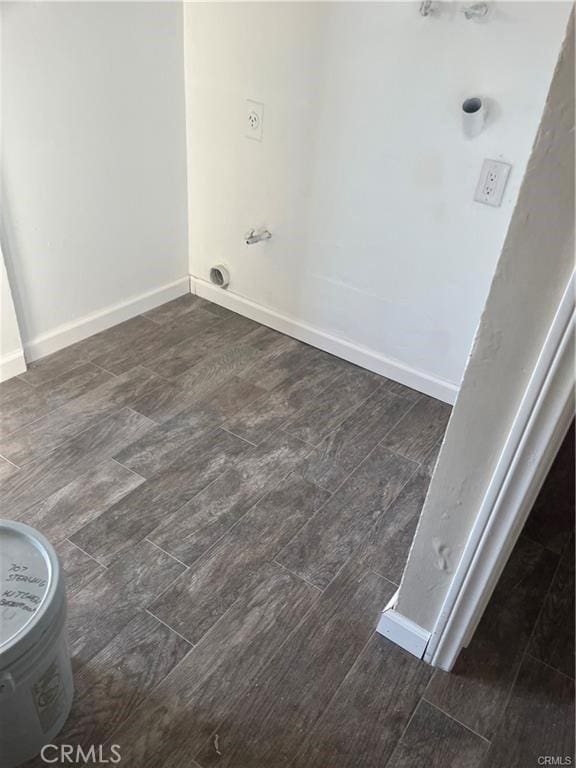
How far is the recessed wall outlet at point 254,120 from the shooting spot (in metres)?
2.12

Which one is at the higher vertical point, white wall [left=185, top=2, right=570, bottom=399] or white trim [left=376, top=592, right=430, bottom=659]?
white wall [left=185, top=2, right=570, bottom=399]

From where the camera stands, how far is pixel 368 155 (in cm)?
195

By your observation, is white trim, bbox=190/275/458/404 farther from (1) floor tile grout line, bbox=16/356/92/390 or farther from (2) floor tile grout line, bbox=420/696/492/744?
(2) floor tile grout line, bbox=420/696/492/744

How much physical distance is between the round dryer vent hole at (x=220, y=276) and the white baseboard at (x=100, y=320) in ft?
0.49

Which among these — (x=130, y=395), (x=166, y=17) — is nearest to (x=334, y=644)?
(x=130, y=395)

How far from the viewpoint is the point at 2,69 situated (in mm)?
1712

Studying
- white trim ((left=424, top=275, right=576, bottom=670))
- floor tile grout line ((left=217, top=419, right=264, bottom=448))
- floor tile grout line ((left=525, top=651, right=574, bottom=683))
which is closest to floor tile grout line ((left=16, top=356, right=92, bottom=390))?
floor tile grout line ((left=217, top=419, right=264, bottom=448))

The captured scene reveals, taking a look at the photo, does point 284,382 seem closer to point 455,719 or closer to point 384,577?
point 384,577

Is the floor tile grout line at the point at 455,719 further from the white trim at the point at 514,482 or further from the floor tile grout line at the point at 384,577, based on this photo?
the floor tile grout line at the point at 384,577

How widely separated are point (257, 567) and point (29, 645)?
68 cm

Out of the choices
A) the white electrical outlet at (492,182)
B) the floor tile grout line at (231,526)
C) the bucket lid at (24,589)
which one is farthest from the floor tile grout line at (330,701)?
the white electrical outlet at (492,182)

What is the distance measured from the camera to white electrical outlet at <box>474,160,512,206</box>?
1.73 m

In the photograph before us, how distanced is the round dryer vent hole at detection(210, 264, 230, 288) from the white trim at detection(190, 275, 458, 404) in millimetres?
24

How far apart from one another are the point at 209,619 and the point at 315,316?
50.9 inches
